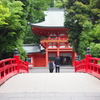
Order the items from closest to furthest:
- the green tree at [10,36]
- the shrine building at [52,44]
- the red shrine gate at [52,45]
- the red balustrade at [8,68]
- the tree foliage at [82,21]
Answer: the red balustrade at [8,68], the green tree at [10,36], the tree foliage at [82,21], the shrine building at [52,44], the red shrine gate at [52,45]

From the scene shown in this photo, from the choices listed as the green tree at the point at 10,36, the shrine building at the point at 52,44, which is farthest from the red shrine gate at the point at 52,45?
the green tree at the point at 10,36

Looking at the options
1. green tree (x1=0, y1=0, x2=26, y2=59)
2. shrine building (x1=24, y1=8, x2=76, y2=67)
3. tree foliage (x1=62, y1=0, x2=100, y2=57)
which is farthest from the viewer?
shrine building (x1=24, y1=8, x2=76, y2=67)

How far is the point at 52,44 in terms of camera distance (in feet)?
93.9

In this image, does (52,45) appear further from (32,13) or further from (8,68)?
(8,68)

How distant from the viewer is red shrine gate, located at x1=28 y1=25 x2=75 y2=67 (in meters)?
28.0

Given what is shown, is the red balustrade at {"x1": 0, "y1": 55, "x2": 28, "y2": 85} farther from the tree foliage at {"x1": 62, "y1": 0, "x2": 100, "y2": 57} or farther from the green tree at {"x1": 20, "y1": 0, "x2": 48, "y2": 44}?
the tree foliage at {"x1": 62, "y1": 0, "x2": 100, "y2": 57}

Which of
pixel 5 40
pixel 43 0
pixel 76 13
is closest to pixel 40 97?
pixel 5 40

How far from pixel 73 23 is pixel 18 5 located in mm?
7923

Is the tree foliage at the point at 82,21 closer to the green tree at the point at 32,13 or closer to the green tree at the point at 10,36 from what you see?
the green tree at the point at 32,13

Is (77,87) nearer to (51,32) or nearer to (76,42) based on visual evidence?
(76,42)

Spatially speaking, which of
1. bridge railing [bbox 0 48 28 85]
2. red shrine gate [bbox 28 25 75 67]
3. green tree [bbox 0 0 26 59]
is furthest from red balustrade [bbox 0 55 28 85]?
red shrine gate [bbox 28 25 75 67]

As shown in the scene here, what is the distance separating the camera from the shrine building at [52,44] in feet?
91.5

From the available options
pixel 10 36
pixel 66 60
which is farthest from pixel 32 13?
pixel 66 60

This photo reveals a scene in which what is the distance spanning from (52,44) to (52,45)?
144 millimetres
